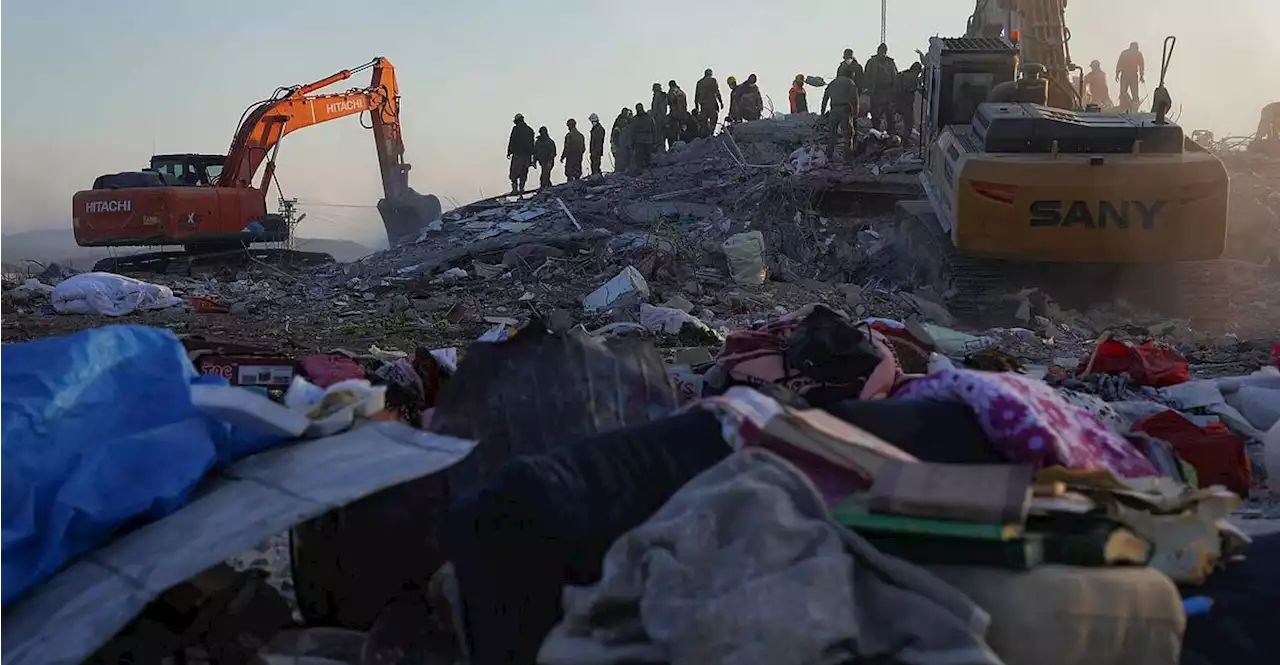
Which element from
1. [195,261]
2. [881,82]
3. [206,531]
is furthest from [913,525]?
[195,261]

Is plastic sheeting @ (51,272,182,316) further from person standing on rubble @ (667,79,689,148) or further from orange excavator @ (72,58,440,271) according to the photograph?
person standing on rubble @ (667,79,689,148)

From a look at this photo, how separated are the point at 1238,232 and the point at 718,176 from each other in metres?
7.41

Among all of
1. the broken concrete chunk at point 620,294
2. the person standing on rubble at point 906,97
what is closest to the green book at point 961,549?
the broken concrete chunk at point 620,294

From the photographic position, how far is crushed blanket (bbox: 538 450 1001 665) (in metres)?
2.13

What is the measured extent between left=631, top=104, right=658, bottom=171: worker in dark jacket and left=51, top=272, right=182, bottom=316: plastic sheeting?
10286mm

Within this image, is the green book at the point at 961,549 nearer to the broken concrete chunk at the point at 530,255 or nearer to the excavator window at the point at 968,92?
the excavator window at the point at 968,92

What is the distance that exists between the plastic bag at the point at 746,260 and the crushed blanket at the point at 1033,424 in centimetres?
814

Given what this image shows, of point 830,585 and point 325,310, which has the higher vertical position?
point 830,585

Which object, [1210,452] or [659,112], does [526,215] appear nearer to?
[659,112]

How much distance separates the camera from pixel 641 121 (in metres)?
21.4

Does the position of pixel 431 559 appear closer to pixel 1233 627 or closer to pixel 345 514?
pixel 345 514

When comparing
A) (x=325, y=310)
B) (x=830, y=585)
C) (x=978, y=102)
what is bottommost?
(x=325, y=310)

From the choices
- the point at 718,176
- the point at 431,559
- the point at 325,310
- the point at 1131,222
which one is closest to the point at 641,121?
the point at 718,176

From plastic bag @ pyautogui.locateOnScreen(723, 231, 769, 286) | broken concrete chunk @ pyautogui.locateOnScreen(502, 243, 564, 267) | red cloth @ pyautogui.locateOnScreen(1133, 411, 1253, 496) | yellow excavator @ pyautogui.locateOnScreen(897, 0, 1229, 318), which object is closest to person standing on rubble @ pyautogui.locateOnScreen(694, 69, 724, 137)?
broken concrete chunk @ pyautogui.locateOnScreen(502, 243, 564, 267)
